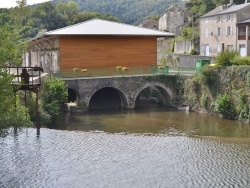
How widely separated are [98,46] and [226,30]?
20.4 meters

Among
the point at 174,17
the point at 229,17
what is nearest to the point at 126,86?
the point at 229,17

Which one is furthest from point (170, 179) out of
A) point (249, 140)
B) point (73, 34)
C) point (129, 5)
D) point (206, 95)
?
point (129, 5)

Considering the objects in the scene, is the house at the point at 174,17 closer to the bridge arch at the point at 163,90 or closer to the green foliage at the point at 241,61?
the bridge arch at the point at 163,90

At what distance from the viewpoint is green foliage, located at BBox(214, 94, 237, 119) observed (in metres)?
30.8

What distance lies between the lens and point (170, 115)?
33.6 metres

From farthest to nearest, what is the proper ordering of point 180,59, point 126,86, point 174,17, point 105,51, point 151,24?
point 151,24
point 174,17
point 180,59
point 105,51
point 126,86

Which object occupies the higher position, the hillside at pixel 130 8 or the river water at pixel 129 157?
the hillside at pixel 130 8

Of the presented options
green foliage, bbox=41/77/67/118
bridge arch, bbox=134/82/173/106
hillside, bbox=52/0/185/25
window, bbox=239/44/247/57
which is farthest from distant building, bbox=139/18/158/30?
green foliage, bbox=41/77/67/118

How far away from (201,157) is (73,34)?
65.2 feet

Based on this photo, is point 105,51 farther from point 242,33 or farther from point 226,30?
point 226,30

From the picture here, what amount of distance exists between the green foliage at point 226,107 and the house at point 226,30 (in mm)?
17743

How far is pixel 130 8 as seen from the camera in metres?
153

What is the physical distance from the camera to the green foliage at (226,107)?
3080 centimetres

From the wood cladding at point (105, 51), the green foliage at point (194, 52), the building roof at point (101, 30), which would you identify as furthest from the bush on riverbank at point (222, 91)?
the green foliage at point (194, 52)
